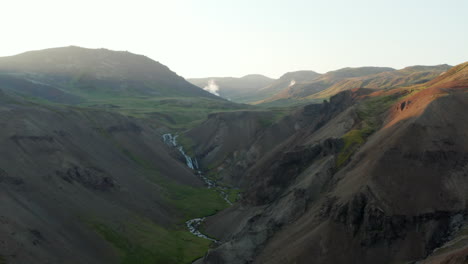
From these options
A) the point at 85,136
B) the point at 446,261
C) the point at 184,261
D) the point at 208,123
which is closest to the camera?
the point at 446,261

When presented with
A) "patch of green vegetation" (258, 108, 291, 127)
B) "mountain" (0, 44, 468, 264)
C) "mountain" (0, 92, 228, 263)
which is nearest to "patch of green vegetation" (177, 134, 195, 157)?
"patch of green vegetation" (258, 108, 291, 127)

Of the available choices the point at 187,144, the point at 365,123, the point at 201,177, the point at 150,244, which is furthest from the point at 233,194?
the point at 187,144

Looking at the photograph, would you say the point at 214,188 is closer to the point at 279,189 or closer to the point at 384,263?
the point at 279,189

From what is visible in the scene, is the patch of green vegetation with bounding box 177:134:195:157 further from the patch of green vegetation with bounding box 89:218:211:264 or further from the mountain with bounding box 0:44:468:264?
the patch of green vegetation with bounding box 89:218:211:264

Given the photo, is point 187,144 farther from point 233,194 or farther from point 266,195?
point 266,195

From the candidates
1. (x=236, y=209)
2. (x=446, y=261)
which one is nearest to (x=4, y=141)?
(x=236, y=209)

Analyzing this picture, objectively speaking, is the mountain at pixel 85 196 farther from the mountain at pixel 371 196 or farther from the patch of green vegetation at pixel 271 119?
the patch of green vegetation at pixel 271 119
